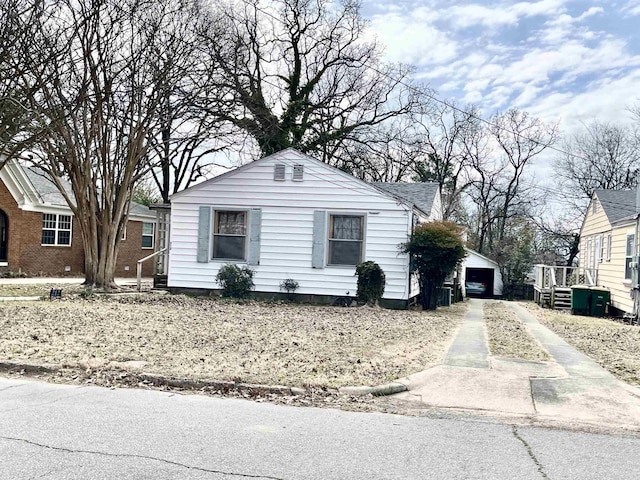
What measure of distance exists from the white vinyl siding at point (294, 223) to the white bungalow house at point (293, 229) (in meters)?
0.03

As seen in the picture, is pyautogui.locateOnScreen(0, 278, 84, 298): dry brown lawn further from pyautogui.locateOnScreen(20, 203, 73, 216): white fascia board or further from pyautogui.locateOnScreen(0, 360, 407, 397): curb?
pyautogui.locateOnScreen(0, 360, 407, 397): curb

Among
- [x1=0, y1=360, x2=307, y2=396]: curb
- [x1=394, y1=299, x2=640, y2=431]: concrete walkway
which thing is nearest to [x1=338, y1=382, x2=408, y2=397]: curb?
[x1=394, y1=299, x2=640, y2=431]: concrete walkway

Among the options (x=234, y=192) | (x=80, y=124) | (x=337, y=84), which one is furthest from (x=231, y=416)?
(x=337, y=84)

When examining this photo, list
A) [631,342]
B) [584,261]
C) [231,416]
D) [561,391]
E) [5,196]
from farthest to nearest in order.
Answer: [584,261]
[5,196]
[631,342]
[561,391]
[231,416]

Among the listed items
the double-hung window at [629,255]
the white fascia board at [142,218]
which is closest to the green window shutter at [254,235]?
the double-hung window at [629,255]

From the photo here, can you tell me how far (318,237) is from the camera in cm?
1786

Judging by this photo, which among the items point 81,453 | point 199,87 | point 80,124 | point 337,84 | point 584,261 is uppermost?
point 337,84

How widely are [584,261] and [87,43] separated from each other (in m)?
23.4

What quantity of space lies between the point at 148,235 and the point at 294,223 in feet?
54.5

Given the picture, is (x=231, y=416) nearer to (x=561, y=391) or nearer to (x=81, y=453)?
(x=81, y=453)

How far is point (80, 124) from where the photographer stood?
18656mm

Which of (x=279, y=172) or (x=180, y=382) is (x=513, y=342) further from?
(x=279, y=172)

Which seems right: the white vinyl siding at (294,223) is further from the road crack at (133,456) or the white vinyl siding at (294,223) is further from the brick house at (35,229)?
the road crack at (133,456)

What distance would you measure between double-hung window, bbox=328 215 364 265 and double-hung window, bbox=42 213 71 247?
1440 centimetres
